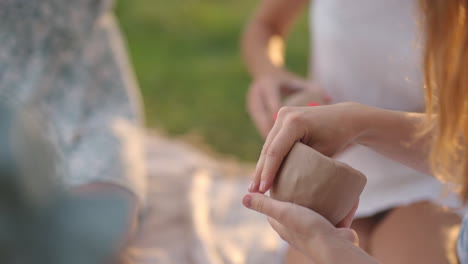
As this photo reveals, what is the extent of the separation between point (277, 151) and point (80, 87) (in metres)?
0.65

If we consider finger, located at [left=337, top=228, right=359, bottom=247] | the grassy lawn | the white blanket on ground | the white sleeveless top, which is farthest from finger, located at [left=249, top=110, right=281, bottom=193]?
the grassy lawn

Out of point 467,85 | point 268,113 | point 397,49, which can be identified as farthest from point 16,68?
point 467,85

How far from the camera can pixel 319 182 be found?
60 centimetres

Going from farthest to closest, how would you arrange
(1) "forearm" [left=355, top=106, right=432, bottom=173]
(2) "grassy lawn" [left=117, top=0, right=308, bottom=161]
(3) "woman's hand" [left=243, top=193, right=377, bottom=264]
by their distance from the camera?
(2) "grassy lawn" [left=117, top=0, right=308, bottom=161] → (1) "forearm" [left=355, top=106, right=432, bottom=173] → (3) "woman's hand" [left=243, top=193, right=377, bottom=264]

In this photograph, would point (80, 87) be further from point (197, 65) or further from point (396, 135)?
point (197, 65)

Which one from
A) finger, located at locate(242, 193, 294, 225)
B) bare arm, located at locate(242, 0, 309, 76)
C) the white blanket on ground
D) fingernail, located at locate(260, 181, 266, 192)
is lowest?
the white blanket on ground

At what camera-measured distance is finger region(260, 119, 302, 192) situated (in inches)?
23.8

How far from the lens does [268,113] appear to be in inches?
35.2

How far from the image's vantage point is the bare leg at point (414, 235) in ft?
2.59

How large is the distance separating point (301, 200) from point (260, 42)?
56 centimetres

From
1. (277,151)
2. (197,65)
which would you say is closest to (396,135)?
(277,151)

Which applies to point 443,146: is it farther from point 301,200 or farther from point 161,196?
point 161,196

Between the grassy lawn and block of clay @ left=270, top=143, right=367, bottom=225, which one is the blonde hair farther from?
the grassy lawn

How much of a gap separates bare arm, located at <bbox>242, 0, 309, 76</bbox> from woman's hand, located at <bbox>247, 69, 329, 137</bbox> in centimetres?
11
